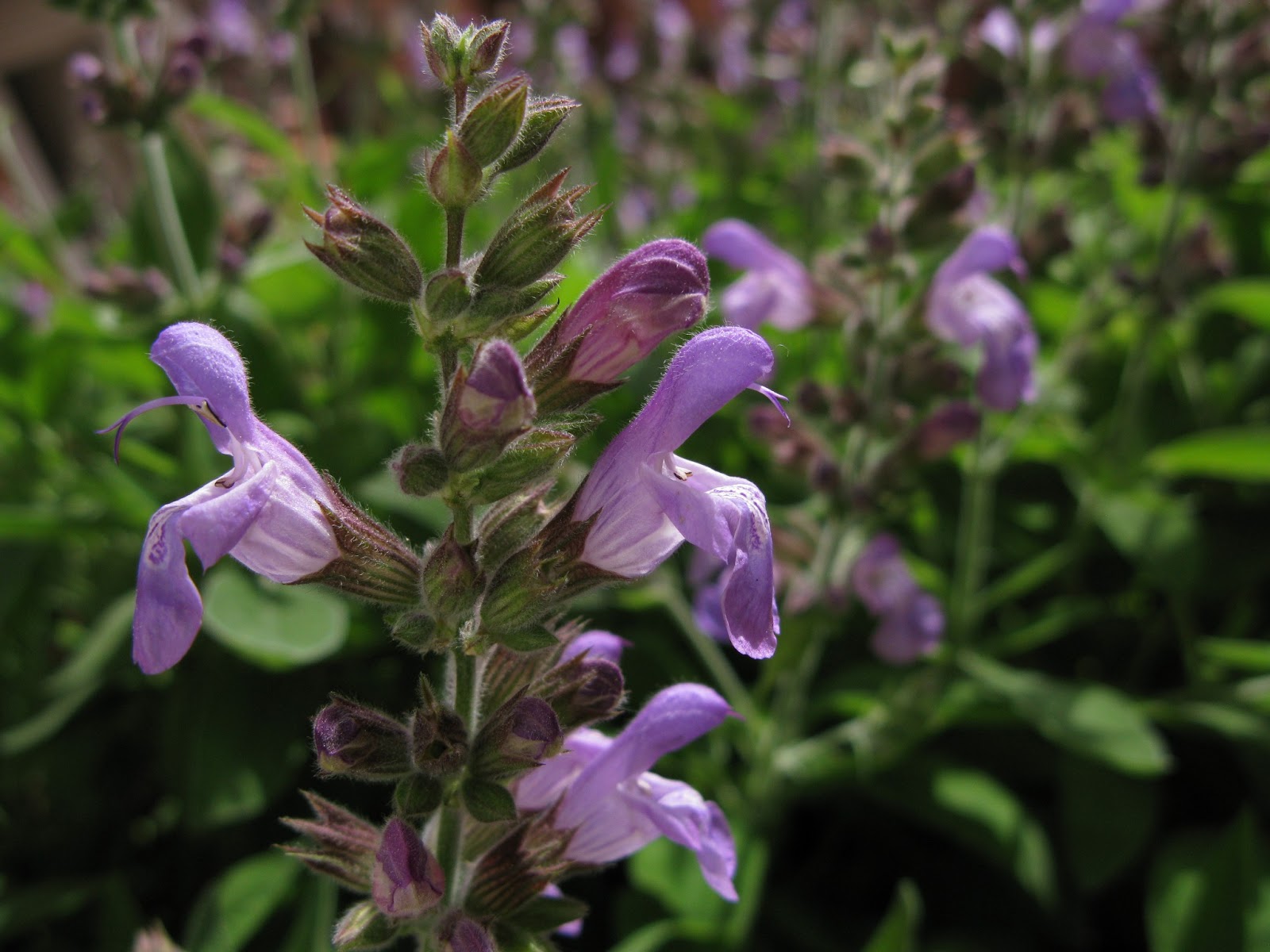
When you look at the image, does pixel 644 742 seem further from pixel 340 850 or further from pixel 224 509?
pixel 224 509

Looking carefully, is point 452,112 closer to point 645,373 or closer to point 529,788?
point 529,788

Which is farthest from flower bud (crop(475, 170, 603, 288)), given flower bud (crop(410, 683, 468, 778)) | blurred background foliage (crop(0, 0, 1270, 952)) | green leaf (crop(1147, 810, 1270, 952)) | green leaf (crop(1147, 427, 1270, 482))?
green leaf (crop(1147, 427, 1270, 482))

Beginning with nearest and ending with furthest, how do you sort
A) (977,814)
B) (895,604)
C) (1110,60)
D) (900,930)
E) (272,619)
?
(900,930) < (272,619) < (977,814) < (895,604) < (1110,60)

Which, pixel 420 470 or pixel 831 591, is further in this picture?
pixel 831 591

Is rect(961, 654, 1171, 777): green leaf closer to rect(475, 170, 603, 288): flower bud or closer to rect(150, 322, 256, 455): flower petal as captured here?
rect(475, 170, 603, 288): flower bud

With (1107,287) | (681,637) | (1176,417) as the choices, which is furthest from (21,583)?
(1176,417)

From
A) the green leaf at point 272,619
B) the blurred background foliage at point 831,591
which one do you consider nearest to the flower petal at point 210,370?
the green leaf at point 272,619

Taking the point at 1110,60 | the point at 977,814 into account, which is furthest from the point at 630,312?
the point at 1110,60

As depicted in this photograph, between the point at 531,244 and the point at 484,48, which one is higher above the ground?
the point at 484,48
